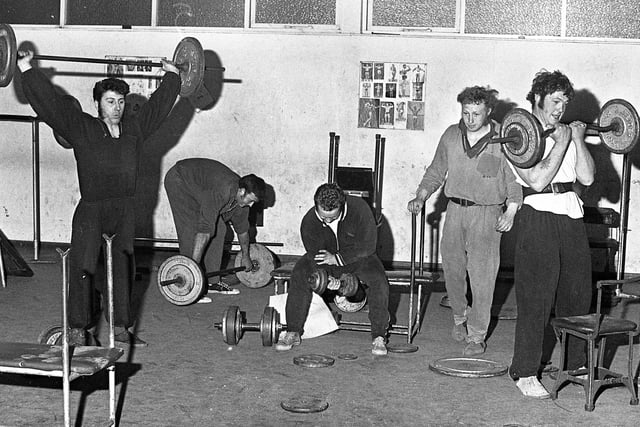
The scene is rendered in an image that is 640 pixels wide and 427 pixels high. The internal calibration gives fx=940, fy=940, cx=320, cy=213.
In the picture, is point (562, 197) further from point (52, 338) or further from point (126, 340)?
point (52, 338)

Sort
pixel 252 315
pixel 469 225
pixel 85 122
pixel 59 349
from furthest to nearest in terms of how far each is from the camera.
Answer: pixel 252 315 < pixel 469 225 < pixel 85 122 < pixel 59 349

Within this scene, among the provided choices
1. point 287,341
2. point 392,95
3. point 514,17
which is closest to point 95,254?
point 287,341

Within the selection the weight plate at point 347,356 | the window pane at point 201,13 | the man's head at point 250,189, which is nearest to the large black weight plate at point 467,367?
the weight plate at point 347,356

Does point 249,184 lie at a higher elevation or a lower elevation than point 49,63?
lower

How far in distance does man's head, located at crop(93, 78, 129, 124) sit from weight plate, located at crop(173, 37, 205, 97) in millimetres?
858

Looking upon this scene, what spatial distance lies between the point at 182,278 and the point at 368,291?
1.49m

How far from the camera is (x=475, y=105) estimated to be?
16.6 feet

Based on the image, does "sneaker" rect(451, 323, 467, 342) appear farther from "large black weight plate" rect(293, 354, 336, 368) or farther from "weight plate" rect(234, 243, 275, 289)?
"weight plate" rect(234, 243, 275, 289)

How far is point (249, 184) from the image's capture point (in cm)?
639

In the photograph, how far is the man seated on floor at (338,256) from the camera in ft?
17.1

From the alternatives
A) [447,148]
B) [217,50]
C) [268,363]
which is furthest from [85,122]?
[217,50]

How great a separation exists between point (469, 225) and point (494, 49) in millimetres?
2837

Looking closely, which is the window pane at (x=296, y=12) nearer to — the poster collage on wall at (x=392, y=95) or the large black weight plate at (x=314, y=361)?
the poster collage on wall at (x=392, y=95)

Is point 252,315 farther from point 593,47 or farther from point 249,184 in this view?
point 593,47
